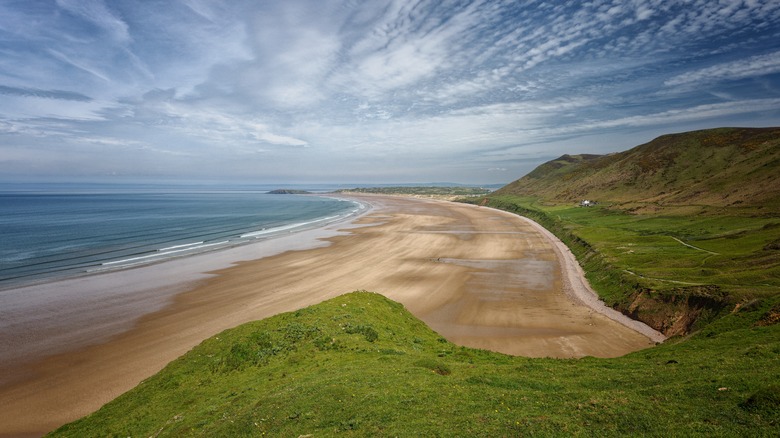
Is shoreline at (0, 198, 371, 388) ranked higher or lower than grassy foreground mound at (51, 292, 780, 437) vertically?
lower

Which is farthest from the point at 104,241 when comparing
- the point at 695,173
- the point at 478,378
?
the point at 695,173

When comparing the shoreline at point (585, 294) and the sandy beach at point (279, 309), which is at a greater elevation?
the shoreline at point (585, 294)

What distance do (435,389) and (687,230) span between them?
57.0 metres

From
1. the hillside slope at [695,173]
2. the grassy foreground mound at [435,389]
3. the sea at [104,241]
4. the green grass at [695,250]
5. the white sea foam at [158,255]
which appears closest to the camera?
the grassy foreground mound at [435,389]

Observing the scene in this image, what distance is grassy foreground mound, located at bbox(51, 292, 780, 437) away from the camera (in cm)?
1038

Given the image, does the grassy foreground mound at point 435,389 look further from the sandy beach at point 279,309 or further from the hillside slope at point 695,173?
the hillside slope at point 695,173

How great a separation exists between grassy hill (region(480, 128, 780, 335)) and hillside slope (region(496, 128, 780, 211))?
38cm

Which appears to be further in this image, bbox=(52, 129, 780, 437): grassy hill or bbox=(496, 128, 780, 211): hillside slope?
bbox=(496, 128, 780, 211): hillside slope

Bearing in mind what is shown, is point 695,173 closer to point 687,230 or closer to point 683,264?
point 687,230

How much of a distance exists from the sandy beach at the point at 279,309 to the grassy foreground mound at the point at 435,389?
262 inches

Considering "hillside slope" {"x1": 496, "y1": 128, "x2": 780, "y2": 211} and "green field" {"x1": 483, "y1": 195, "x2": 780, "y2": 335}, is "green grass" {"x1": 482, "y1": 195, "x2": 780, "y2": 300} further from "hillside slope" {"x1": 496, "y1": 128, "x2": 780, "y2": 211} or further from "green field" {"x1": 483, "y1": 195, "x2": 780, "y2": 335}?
"hillside slope" {"x1": 496, "y1": 128, "x2": 780, "y2": 211}

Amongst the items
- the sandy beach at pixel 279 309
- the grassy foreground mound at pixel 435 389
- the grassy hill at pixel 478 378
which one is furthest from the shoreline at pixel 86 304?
the grassy foreground mound at pixel 435 389

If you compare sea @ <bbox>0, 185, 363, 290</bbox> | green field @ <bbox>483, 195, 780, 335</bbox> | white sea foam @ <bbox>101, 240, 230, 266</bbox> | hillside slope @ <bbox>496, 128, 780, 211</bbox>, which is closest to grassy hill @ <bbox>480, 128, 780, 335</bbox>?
green field @ <bbox>483, 195, 780, 335</bbox>

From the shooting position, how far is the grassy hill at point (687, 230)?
26.1 m
